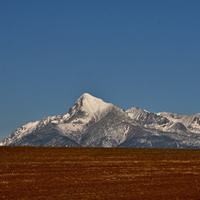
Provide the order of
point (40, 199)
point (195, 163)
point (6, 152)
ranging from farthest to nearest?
point (6, 152), point (195, 163), point (40, 199)

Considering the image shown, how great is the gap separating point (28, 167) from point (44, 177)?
6742 millimetres

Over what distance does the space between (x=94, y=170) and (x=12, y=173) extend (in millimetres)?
7393

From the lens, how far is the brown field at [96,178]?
35669 millimetres

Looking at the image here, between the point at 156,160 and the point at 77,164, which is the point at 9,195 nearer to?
the point at 77,164

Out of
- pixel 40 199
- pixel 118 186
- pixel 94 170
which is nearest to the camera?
pixel 40 199

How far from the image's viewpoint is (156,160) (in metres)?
59.0

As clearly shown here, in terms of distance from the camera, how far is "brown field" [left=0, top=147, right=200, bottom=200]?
35.7 meters

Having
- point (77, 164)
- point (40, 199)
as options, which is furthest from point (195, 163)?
point (40, 199)

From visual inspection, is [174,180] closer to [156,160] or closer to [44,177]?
[44,177]

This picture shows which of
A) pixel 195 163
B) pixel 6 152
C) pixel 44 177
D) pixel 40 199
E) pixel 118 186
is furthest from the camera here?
pixel 6 152

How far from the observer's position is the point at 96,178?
4209 centimetres

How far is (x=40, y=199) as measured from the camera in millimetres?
33438

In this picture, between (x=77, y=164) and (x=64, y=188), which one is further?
(x=77, y=164)

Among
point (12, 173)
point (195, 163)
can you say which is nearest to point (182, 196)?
point (12, 173)
